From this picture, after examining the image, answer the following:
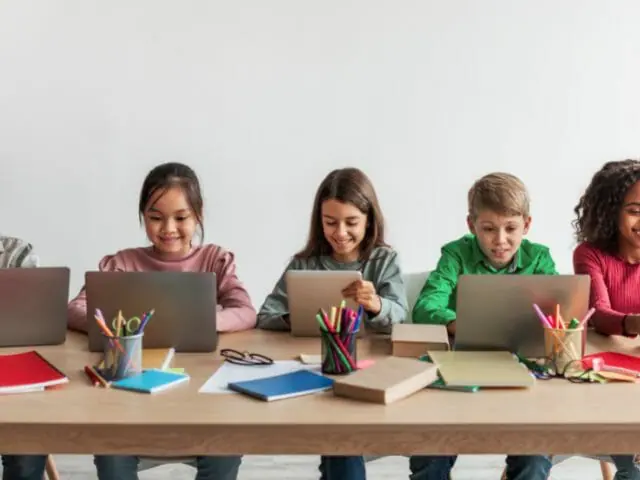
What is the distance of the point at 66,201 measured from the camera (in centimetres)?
265

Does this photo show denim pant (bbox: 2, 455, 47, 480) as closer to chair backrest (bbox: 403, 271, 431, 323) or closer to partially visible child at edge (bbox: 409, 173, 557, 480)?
partially visible child at edge (bbox: 409, 173, 557, 480)

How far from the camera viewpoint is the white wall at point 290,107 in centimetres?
259

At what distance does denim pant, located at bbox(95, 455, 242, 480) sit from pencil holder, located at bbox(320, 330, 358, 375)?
1.24 feet

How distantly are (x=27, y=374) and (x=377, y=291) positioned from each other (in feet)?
2.96

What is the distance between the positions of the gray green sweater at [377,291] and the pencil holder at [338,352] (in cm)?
35

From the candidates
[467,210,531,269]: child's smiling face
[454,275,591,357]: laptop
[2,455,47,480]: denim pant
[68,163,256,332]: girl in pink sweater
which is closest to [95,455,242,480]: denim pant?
[2,455,47,480]: denim pant

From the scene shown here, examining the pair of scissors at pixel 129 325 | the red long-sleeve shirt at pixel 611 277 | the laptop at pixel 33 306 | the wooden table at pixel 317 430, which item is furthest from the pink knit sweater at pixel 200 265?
the red long-sleeve shirt at pixel 611 277

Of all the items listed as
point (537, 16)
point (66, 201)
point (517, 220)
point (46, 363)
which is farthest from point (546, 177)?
point (46, 363)

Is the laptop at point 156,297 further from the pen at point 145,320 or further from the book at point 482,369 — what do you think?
the book at point 482,369

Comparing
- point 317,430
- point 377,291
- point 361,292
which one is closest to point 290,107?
point 377,291

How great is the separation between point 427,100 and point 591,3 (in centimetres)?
72

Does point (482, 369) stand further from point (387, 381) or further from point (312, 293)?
point (312, 293)

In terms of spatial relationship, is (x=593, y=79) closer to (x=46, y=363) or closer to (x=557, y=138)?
(x=557, y=138)

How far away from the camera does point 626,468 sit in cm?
160
